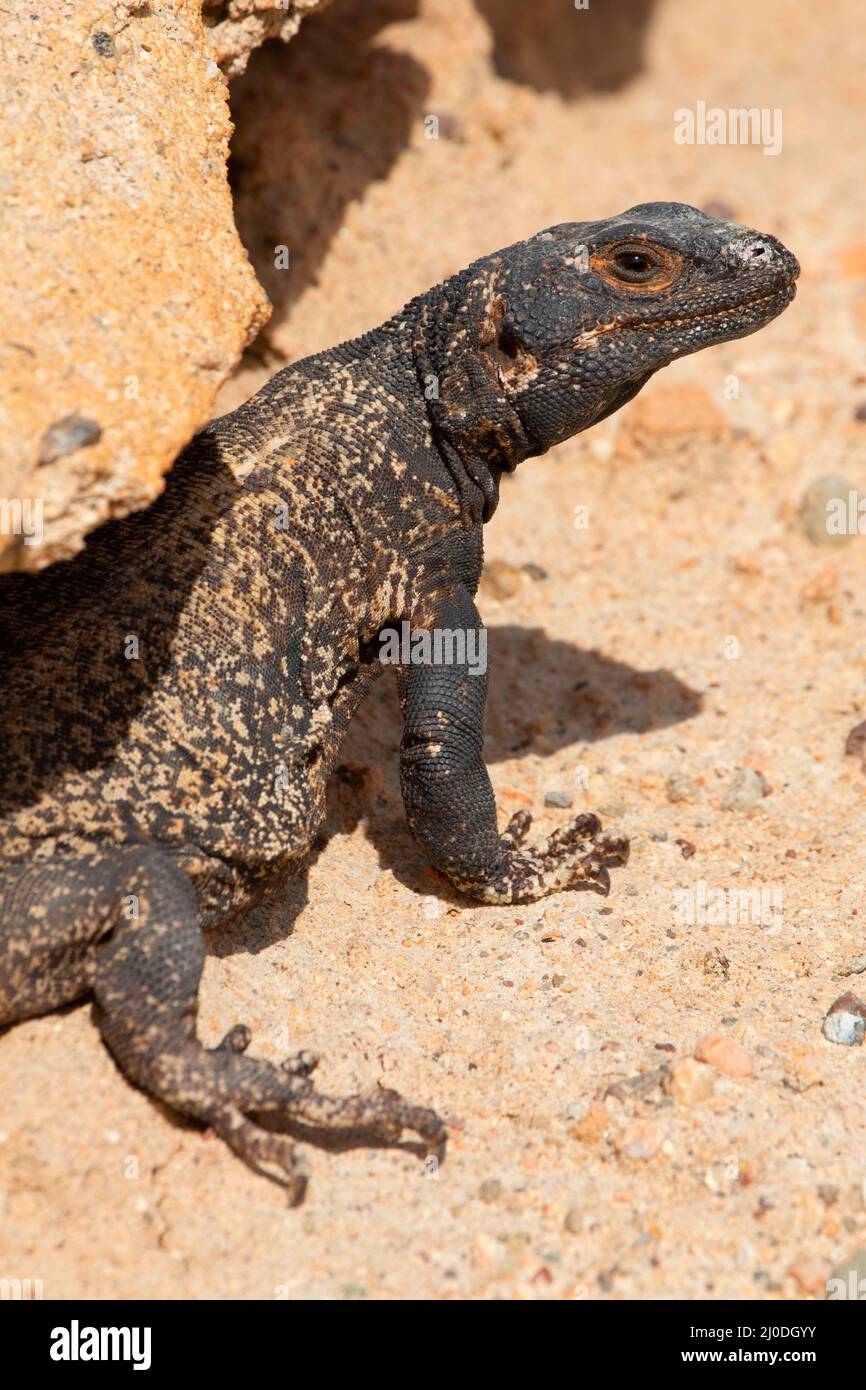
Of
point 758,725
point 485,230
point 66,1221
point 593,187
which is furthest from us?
point 593,187

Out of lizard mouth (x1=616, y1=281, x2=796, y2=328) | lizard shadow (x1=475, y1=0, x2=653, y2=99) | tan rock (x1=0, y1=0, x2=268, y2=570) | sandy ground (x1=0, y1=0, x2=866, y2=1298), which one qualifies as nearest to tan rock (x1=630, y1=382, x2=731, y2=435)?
sandy ground (x1=0, y1=0, x2=866, y2=1298)

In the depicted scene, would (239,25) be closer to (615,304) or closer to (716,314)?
(615,304)

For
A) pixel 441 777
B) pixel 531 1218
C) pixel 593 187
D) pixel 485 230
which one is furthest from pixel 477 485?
pixel 593 187

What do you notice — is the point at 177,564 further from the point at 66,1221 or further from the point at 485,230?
the point at 485,230

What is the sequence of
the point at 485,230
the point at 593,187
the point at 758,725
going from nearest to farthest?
the point at 758,725, the point at 485,230, the point at 593,187

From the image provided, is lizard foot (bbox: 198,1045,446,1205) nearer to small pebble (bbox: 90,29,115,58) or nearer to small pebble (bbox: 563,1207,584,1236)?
small pebble (bbox: 563,1207,584,1236)

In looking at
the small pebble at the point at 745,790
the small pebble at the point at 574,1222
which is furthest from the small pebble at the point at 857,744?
the small pebble at the point at 574,1222
